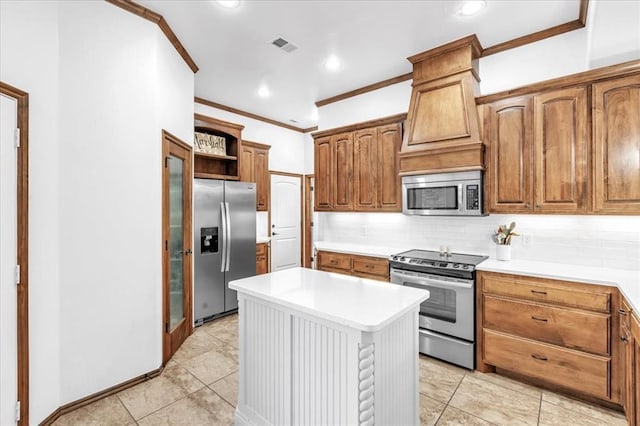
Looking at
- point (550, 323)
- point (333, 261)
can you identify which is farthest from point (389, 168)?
point (550, 323)

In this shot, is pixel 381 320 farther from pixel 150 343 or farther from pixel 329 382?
pixel 150 343

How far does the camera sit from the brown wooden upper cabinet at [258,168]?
203 inches

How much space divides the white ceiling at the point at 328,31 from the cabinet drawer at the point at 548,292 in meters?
2.29

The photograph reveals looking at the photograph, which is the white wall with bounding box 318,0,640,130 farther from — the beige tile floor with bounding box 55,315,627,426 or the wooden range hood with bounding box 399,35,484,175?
the beige tile floor with bounding box 55,315,627,426

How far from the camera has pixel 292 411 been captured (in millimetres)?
1706

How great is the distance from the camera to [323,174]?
4531 millimetres

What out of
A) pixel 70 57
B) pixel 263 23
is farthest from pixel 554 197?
pixel 70 57

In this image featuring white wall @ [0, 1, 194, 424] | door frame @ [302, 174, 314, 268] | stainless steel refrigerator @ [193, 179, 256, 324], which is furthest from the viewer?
door frame @ [302, 174, 314, 268]

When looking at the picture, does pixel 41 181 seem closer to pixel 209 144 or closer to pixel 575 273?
pixel 209 144

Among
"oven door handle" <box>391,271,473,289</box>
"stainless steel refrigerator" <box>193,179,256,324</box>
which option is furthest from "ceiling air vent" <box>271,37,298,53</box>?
"oven door handle" <box>391,271,473,289</box>

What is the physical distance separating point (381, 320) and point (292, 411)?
83cm

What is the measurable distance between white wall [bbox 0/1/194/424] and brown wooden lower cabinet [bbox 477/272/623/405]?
3.00 meters

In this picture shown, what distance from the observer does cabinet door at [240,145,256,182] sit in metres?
5.09

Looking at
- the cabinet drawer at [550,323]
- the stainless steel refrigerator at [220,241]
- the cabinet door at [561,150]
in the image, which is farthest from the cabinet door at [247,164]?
the cabinet door at [561,150]
